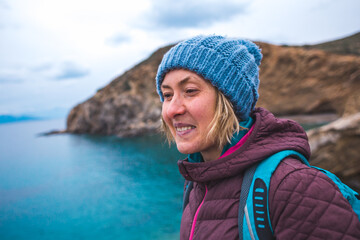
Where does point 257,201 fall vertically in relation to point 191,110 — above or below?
below

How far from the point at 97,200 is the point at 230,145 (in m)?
10.5

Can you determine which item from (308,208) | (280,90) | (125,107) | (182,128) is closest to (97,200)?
(182,128)

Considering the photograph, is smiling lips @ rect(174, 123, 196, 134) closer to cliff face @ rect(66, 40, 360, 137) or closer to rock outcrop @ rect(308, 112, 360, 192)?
rock outcrop @ rect(308, 112, 360, 192)

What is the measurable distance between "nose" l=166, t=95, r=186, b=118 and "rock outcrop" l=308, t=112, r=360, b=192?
579 centimetres

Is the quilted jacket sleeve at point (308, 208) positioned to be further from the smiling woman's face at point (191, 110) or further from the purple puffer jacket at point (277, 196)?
the smiling woman's face at point (191, 110)

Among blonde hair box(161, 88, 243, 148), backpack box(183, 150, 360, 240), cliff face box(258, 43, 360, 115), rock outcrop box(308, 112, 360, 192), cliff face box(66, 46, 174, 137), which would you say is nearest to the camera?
backpack box(183, 150, 360, 240)

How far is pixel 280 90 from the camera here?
29359mm

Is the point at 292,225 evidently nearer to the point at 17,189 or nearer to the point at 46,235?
the point at 46,235

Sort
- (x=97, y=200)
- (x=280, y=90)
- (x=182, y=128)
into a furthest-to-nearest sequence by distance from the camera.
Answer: (x=280, y=90), (x=97, y=200), (x=182, y=128)

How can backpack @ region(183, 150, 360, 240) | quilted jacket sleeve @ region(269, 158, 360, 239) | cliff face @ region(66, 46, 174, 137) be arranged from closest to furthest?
quilted jacket sleeve @ region(269, 158, 360, 239)
backpack @ region(183, 150, 360, 240)
cliff face @ region(66, 46, 174, 137)

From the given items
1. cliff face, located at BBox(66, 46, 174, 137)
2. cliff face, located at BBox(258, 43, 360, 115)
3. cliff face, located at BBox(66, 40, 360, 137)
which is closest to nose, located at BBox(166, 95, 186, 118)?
cliff face, located at BBox(66, 40, 360, 137)

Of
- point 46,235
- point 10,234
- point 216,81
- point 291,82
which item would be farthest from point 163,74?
point 291,82

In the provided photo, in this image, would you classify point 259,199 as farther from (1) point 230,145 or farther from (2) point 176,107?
(2) point 176,107

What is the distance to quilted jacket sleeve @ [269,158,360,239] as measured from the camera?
34.0 inches
